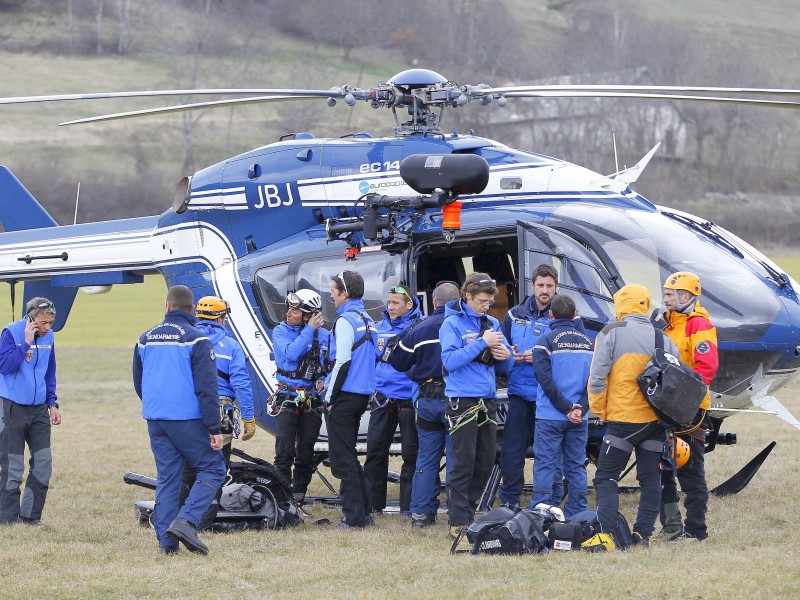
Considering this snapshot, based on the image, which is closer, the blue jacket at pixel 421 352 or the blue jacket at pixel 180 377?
the blue jacket at pixel 180 377

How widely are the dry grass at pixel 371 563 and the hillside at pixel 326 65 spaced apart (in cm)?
3634

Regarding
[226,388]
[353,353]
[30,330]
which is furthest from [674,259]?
[30,330]

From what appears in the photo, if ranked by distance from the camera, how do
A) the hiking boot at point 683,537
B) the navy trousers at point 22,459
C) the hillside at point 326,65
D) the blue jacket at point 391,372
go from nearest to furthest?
the hiking boot at point 683,537 < the navy trousers at point 22,459 < the blue jacket at point 391,372 < the hillside at point 326,65

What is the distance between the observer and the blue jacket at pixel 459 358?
307 inches

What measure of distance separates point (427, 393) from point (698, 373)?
186 cm

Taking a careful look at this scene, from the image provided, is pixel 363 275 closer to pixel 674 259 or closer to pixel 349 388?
pixel 349 388

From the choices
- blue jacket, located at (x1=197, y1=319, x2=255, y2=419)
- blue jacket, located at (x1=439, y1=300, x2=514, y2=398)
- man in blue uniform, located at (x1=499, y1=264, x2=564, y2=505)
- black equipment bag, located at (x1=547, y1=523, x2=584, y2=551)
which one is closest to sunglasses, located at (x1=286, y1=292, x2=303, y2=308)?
blue jacket, located at (x1=197, y1=319, x2=255, y2=419)

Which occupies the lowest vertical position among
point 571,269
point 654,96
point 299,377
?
point 299,377

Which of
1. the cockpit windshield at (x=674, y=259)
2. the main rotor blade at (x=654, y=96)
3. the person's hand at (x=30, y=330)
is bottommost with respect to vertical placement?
the person's hand at (x=30, y=330)

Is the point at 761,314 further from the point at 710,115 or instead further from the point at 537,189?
the point at 710,115

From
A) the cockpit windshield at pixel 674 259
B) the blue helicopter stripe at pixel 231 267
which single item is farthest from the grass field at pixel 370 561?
the cockpit windshield at pixel 674 259

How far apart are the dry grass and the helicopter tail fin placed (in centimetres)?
330

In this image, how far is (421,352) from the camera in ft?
26.8

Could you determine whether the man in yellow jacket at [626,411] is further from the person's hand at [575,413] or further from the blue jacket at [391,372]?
the blue jacket at [391,372]
